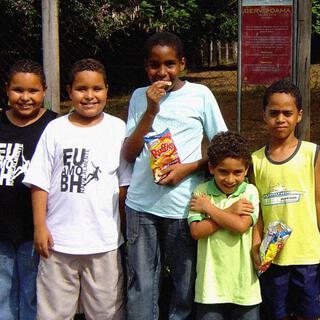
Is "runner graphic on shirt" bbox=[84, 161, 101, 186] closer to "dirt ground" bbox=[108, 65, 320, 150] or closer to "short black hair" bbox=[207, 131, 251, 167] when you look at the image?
"short black hair" bbox=[207, 131, 251, 167]

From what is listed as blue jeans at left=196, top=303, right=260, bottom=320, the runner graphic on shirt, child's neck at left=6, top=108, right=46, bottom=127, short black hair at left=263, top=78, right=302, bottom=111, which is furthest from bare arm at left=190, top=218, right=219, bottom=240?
child's neck at left=6, top=108, right=46, bottom=127

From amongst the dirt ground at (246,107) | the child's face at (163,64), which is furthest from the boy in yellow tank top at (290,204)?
the dirt ground at (246,107)

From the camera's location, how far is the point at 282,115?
2850 mm

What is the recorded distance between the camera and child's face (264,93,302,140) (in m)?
2.84

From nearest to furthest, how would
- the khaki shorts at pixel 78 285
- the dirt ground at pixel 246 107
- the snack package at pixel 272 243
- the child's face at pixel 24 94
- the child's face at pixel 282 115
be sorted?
the snack package at pixel 272 243 < the child's face at pixel 282 115 < the khaki shorts at pixel 78 285 < the child's face at pixel 24 94 < the dirt ground at pixel 246 107

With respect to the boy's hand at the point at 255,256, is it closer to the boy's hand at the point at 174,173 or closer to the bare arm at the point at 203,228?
the bare arm at the point at 203,228

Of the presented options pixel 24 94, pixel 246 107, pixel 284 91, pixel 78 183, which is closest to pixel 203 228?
pixel 78 183

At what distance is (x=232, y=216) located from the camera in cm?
277

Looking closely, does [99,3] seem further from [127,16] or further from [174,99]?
[174,99]

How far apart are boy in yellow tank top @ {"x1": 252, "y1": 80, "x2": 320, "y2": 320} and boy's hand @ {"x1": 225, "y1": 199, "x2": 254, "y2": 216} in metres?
0.11

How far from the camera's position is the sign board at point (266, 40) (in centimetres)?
389

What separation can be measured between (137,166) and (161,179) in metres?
0.19

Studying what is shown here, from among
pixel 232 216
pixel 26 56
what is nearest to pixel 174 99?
pixel 232 216

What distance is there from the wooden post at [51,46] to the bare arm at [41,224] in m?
1.13
